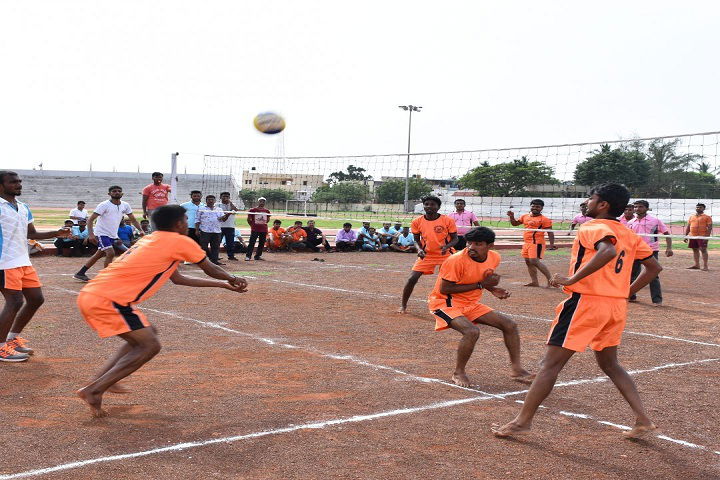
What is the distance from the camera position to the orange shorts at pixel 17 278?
21.9 feet

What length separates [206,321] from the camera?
9.01 metres

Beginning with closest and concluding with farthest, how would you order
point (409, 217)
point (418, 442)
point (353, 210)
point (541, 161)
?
point (418, 442)
point (541, 161)
point (409, 217)
point (353, 210)

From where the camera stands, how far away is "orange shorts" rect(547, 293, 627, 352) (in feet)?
15.4

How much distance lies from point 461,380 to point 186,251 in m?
2.48

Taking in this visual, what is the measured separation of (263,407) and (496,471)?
1850 mm

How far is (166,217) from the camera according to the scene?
525cm

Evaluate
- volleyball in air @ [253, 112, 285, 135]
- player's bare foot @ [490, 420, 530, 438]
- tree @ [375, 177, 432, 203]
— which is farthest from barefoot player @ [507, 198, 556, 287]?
player's bare foot @ [490, 420, 530, 438]

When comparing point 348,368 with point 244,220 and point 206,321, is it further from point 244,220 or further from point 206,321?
point 244,220

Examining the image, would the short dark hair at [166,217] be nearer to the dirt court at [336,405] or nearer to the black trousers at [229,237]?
the dirt court at [336,405]

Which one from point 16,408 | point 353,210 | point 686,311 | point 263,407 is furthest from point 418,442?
point 353,210

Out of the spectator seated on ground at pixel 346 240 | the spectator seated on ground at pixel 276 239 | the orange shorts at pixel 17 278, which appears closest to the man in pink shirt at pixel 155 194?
the spectator seated on ground at pixel 276 239

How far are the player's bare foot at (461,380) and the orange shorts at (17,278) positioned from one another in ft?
12.6

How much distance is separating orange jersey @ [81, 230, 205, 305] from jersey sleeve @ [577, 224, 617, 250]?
99.4 inches

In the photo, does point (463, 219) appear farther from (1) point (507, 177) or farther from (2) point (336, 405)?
(2) point (336, 405)
